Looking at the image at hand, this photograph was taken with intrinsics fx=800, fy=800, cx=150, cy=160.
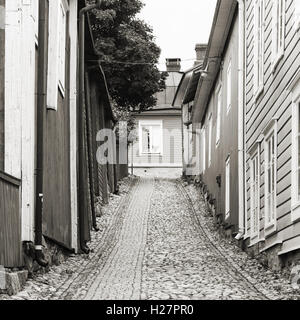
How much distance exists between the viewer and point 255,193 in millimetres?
14133

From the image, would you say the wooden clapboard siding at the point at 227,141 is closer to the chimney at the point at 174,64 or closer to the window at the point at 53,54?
the window at the point at 53,54

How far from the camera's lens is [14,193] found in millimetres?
9508

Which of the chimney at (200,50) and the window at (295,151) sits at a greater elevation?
the chimney at (200,50)

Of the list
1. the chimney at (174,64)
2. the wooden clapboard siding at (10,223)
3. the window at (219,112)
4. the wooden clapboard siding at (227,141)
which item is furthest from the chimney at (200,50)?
the wooden clapboard siding at (10,223)

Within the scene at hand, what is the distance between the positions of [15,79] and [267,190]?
4.79 metres

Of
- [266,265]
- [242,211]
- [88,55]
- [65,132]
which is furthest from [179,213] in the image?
[266,265]

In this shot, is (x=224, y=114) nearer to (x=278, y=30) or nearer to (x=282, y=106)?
(x=278, y=30)

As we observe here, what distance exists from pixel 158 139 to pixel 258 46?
27.8 m

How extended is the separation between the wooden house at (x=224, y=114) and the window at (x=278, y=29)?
11.4 ft

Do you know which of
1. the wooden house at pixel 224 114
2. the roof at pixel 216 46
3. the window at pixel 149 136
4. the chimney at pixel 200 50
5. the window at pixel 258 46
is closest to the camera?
the window at pixel 258 46

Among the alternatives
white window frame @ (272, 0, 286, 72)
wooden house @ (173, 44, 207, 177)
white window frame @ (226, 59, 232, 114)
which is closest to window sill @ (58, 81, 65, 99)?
white window frame @ (272, 0, 286, 72)

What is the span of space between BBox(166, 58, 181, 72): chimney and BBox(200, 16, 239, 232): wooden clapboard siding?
22.4m

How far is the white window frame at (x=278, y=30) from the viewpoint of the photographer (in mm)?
11413

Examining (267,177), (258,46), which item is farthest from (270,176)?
(258,46)
